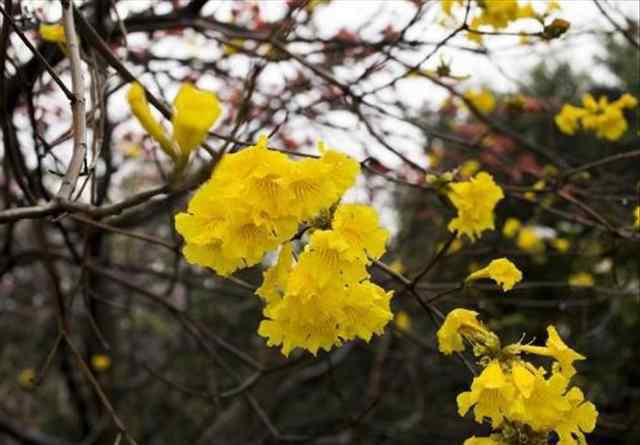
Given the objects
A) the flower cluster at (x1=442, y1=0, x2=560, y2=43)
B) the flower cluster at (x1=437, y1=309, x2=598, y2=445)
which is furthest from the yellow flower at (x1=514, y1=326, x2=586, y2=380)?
the flower cluster at (x1=442, y1=0, x2=560, y2=43)

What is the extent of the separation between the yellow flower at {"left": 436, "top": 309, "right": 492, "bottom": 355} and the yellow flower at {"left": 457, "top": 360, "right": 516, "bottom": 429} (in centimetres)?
12

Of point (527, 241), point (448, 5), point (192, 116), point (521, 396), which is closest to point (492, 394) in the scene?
point (521, 396)

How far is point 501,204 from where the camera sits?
532 centimetres

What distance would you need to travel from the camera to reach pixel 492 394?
1.45 metres

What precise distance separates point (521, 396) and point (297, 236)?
2.01ft

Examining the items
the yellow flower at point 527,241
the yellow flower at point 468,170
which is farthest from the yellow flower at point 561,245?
the yellow flower at point 468,170

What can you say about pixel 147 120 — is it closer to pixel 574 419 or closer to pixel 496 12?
pixel 574 419

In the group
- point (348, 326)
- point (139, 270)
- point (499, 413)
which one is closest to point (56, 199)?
point (348, 326)

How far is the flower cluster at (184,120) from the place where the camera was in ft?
2.90

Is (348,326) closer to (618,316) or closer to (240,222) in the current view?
(240,222)

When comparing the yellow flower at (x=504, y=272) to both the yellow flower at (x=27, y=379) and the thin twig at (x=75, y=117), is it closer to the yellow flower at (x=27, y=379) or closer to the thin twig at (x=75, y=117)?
the thin twig at (x=75, y=117)

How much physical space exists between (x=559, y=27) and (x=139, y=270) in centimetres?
307

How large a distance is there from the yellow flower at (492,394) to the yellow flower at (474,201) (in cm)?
72

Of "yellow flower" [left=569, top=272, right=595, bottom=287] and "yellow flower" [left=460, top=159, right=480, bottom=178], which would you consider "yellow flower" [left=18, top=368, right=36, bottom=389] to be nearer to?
"yellow flower" [left=460, top=159, right=480, bottom=178]
